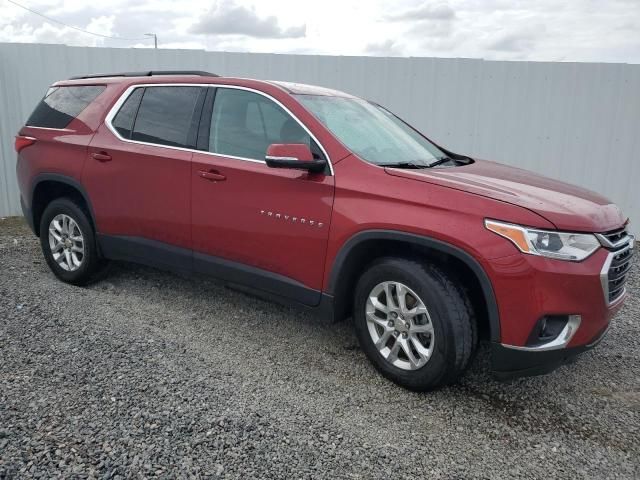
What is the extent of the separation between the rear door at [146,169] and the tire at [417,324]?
1.52 meters

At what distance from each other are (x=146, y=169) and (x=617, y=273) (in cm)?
323

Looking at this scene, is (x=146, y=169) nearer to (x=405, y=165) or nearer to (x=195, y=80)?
(x=195, y=80)

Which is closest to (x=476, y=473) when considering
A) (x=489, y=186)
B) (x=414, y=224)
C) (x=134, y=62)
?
(x=414, y=224)

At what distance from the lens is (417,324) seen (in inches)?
118

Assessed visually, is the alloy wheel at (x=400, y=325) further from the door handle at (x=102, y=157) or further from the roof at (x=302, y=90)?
the door handle at (x=102, y=157)

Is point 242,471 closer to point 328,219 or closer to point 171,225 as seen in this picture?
point 328,219

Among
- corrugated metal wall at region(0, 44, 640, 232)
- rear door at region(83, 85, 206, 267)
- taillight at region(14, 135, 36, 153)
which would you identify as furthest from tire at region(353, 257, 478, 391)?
corrugated metal wall at region(0, 44, 640, 232)

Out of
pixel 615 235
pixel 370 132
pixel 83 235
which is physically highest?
pixel 370 132

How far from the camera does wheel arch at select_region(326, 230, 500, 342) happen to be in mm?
2738

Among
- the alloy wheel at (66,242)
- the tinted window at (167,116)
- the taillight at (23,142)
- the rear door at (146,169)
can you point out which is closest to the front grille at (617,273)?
the rear door at (146,169)

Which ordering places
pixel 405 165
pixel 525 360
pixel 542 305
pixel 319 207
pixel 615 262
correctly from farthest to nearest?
pixel 405 165
pixel 319 207
pixel 615 262
pixel 525 360
pixel 542 305

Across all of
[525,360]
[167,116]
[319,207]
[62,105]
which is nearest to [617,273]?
[525,360]

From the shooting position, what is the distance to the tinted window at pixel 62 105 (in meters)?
4.49

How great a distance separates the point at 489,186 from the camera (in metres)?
2.97
